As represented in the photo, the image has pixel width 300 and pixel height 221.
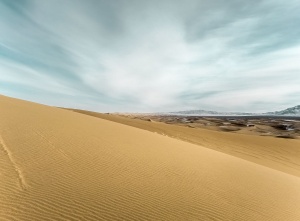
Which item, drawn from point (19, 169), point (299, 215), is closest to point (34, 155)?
point (19, 169)

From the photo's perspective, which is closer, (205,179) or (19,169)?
(19,169)

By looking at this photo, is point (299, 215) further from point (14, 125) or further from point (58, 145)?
point (14, 125)

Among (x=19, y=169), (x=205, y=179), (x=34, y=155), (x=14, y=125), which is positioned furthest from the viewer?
(x=14, y=125)

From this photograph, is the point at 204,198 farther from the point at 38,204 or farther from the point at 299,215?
the point at 38,204

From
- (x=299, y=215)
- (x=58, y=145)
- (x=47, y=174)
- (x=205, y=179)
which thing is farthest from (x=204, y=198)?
(x=58, y=145)

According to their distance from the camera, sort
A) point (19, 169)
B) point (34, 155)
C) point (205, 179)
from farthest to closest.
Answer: point (205, 179) → point (34, 155) → point (19, 169)

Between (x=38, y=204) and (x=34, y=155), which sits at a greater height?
(x=34, y=155)

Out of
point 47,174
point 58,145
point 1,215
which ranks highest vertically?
point 58,145
